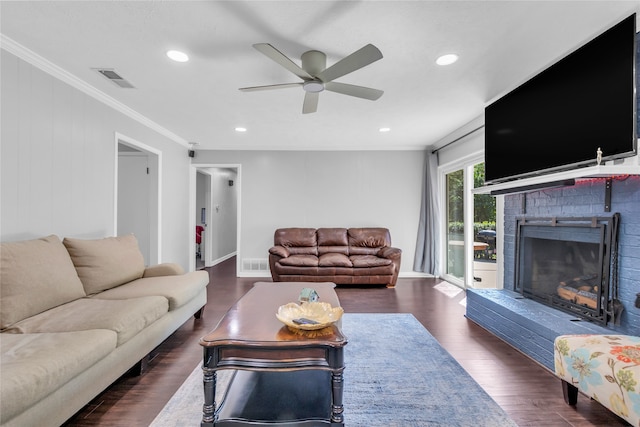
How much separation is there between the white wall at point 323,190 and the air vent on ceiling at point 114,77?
9.11 feet

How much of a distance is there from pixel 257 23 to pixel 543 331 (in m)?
3.06

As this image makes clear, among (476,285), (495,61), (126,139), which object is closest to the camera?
(495,61)

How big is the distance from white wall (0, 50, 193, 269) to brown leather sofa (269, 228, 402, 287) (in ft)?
8.26

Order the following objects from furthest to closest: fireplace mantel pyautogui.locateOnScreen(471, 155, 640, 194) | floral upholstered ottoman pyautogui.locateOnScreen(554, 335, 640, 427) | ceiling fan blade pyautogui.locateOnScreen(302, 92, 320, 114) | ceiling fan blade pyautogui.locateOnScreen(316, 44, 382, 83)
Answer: ceiling fan blade pyautogui.locateOnScreen(302, 92, 320, 114) → ceiling fan blade pyautogui.locateOnScreen(316, 44, 382, 83) → fireplace mantel pyautogui.locateOnScreen(471, 155, 640, 194) → floral upholstered ottoman pyautogui.locateOnScreen(554, 335, 640, 427)

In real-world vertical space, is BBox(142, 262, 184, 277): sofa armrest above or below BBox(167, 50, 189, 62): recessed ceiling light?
below

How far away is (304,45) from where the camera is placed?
7.52 feet

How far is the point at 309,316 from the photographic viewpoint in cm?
172

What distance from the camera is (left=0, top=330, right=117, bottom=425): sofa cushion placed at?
118 centimetres

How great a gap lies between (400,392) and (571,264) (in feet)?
6.19

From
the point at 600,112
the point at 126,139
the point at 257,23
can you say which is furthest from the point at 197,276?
the point at 600,112

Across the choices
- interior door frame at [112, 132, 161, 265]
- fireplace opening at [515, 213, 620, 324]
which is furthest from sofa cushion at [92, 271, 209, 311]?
fireplace opening at [515, 213, 620, 324]

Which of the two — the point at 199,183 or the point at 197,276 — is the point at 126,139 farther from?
the point at 199,183

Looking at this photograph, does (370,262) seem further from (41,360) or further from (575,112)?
(41,360)

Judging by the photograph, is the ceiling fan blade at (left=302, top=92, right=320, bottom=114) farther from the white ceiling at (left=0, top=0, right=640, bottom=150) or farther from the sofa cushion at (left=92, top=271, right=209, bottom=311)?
the sofa cushion at (left=92, top=271, right=209, bottom=311)
